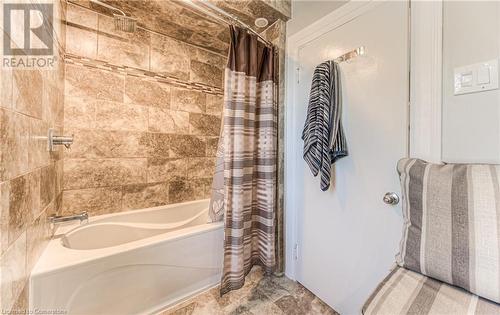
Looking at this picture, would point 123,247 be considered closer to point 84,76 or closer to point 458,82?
point 84,76

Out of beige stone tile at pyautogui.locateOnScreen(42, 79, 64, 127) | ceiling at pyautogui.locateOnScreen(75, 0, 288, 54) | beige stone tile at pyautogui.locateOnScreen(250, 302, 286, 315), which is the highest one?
ceiling at pyautogui.locateOnScreen(75, 0, 288, 54)

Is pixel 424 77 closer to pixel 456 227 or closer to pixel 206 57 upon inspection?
pixel 456 227

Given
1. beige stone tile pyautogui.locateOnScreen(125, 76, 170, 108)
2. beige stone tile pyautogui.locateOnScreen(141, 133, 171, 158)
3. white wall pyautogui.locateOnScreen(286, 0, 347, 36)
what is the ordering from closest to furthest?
white wall pyautogui.locateOnScreen(286, 0, 347, 36) < beige stone tile pyautogui.locateOnScreen(125, 76, 170, 108) < beige stone tile pyautogui.locateOnScreen(141, 133, 171, 158)

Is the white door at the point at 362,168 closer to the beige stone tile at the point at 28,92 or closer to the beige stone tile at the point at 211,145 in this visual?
the beige stone tile at the point at 211,145

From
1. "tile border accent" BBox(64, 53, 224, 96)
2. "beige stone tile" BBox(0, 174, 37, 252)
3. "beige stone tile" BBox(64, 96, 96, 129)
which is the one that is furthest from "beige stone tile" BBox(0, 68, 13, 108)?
"tile border accent" BBox(64, 53, 224, 96)

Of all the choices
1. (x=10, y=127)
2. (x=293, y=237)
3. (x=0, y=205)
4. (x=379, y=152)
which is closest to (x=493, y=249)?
(x=379, y=152)

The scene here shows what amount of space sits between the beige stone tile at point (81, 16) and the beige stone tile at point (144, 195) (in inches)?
55.0

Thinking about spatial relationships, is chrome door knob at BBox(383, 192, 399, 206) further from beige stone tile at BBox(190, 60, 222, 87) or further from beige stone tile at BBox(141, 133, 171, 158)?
beige stone tile at BBox(190, 60, 222, 87)

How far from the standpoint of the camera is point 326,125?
1.22 metres

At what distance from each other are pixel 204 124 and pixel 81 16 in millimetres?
1326

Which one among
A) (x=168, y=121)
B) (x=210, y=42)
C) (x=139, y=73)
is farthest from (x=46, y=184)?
(x=210, y=42)

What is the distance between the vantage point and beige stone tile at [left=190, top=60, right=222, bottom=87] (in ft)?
7.14

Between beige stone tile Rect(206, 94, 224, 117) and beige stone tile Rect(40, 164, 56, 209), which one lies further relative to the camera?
beige stone tile Rect(206, 94, 224, 117)

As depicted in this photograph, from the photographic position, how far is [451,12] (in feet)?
2.85
